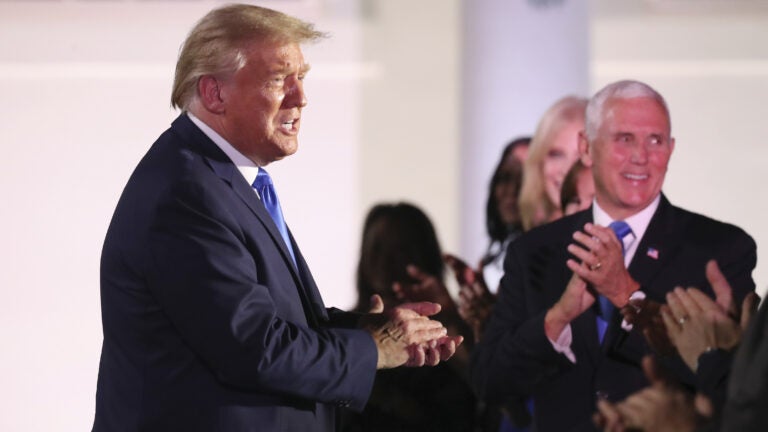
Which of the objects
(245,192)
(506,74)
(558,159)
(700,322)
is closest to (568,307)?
(700,322)

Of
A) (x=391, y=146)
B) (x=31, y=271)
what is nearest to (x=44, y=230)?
(x=31, y=271)

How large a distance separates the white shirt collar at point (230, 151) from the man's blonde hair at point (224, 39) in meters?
0.06

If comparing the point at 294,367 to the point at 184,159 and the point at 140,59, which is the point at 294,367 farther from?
the point at 140,59

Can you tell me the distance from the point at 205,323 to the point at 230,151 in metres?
0.45

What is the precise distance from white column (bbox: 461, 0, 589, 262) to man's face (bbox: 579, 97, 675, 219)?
7.51ft

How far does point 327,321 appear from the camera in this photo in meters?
2.54

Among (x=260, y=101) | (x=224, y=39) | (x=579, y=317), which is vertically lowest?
(x=579, y=317)

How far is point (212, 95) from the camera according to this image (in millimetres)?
2506

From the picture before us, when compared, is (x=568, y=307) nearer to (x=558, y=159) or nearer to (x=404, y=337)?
(x=404, y=337)

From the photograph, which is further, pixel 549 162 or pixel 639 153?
pixel 549 162

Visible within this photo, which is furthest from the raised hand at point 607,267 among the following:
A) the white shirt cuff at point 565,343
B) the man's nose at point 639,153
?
the man's nose at point 639,153

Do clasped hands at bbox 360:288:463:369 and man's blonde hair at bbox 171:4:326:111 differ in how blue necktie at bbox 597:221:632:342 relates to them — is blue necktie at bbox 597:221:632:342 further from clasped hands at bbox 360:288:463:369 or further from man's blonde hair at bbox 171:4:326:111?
man's blonde hair at bbox 171:4:326:111

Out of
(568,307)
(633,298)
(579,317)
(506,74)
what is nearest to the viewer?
(633,298)

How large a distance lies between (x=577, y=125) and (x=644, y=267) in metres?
1.28
